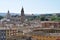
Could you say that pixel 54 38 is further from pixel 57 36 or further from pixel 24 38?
pixel 24 38

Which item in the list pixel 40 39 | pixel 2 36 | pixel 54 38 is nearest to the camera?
pixel 54 38

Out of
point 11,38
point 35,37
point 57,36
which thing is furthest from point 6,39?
point 57,36

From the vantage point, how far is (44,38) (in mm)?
5355

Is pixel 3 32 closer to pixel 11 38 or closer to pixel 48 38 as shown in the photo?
pixel 11 38

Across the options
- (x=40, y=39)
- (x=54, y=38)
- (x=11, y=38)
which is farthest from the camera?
(x=11, y=38)

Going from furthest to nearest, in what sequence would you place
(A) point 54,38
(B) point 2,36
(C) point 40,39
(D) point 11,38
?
(B) point 2,36 → (D) point 11,38 → (C) point 40,39 → (A) point 54,38

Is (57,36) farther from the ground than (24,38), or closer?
farther from the ground

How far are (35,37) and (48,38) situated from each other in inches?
21.2

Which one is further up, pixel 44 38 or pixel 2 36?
pixel 44 38

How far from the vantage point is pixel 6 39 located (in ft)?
30.1

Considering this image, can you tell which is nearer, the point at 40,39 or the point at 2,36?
the point at 40,39

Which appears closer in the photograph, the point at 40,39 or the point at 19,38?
the point at 40,39

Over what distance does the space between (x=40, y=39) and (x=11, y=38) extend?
358 centimetres

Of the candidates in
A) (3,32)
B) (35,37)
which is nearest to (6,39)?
(3,32)
